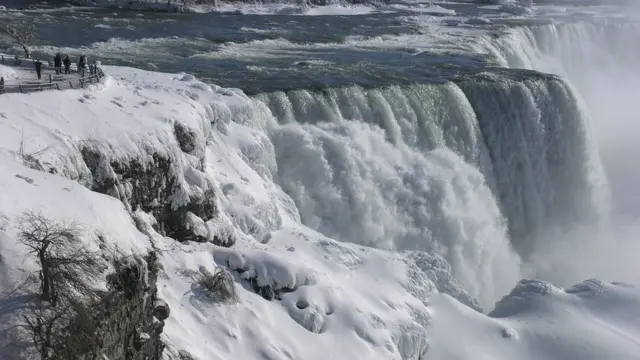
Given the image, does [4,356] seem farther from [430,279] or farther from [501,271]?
[501,271]

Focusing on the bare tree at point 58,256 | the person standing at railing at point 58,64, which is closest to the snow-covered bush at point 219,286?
the bare tree at point 58,256

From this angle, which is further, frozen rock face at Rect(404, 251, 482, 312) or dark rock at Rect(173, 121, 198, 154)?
frozen rock face at Rect(404, 251, 482, 312)

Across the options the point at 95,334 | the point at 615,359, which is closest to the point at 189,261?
the point at 95,334

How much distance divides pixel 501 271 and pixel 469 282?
2045 millimetres

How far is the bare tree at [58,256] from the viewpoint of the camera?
9.26 meters

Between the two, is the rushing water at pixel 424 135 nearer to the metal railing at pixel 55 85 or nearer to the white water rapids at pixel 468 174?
the white water rapids at pixel 468 174

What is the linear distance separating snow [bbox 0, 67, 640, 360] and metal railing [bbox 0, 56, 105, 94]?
1.43ft

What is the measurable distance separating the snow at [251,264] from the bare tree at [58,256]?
23cm

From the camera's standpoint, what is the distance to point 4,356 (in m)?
8.38

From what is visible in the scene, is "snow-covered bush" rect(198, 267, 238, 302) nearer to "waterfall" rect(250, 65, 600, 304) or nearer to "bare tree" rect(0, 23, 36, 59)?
"waterfall" rect(250, 65, 600, 304)

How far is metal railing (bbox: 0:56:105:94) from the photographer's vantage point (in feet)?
51.5

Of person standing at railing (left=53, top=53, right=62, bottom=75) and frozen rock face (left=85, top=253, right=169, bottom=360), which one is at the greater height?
person standing at railing (left=53, top=53, right=62, bottom=75)

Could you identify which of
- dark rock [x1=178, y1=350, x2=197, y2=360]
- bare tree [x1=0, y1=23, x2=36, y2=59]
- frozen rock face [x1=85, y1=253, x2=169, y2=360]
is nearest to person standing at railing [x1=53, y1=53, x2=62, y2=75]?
bare tree [x1=0, y1=23, x2=36, y2=59]

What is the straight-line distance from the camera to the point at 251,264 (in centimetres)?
1552
